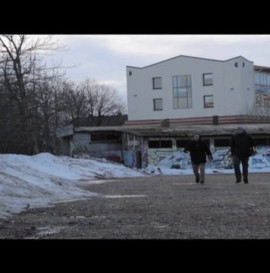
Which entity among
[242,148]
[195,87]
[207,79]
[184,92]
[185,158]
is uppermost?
[207,79]

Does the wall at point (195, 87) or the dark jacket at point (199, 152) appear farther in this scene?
the wall at point (195, 87)

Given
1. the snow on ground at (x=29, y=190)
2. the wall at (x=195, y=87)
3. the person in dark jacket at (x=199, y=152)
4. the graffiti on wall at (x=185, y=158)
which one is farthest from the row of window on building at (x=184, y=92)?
the snow on ground at (x=29, y=190)

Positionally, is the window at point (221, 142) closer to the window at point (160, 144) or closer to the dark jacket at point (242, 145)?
the window at point (160, 144)

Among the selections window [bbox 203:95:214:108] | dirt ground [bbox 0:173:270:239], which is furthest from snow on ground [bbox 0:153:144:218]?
window [bbox 203:95:214:108]

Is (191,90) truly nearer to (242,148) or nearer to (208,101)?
(208,101)

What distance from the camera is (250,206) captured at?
1167 centimetres

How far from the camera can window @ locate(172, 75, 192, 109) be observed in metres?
86.3

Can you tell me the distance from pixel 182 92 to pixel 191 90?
4.45 ft

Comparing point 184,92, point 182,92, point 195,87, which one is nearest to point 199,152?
point 184,92

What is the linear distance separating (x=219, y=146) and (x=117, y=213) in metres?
35.7

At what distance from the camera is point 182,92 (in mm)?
86625

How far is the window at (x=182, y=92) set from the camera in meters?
86.3
